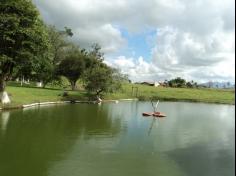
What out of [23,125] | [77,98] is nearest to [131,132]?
[23,125]

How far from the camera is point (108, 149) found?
85.9 feet

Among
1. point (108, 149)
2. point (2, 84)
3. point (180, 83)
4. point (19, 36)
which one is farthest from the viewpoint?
point (180, 83)

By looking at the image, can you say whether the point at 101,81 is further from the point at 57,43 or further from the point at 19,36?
the point at 19,36

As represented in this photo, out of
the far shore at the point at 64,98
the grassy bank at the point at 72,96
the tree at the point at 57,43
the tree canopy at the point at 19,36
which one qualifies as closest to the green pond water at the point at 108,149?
the tree canopy at the point at 19,36

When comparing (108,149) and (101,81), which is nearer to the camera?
(108,149)

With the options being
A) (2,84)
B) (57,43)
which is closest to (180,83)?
(57,43)

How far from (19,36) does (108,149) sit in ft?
85.9

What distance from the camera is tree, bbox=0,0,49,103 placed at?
45.2 meters

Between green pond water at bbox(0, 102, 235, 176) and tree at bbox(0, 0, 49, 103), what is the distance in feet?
29.0

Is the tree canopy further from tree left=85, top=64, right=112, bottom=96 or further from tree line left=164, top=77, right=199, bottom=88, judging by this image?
tree line left=164, top=77, right=199, bottom=88

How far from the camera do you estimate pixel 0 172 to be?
18594 millimetres

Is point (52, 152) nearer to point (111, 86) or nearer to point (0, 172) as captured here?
point (0, 172)

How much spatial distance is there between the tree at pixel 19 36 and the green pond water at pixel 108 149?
8.84 metres

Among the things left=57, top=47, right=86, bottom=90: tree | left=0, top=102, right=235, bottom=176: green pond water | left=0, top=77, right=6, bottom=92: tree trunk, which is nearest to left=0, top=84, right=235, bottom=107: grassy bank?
left=0, top=77, right=6, bottom=92: tree trunk
